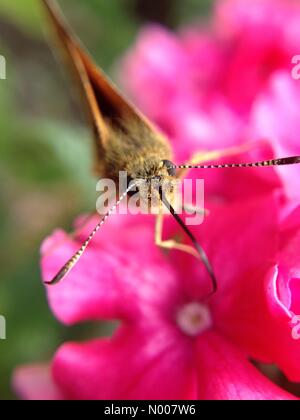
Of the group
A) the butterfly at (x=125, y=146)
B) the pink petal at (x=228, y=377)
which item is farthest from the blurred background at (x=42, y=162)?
the pink petal at (x=228, y=377)

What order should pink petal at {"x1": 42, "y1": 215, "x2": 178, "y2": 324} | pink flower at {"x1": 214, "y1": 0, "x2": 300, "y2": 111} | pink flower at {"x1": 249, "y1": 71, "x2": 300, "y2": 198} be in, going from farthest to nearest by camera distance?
pink flower at {"x1": 214, "y1": 0, "x2": 300, "y2": 111}
pink flower at {"x1": 249, "y1": 71, "x2": 300, "y2": 198}
pink petal at {"x1": 42, "y1": 215, "x2": 178, "y2": 324}

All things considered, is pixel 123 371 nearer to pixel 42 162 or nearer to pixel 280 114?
A: pixel 280 114

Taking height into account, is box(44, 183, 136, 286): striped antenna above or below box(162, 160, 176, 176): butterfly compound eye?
below

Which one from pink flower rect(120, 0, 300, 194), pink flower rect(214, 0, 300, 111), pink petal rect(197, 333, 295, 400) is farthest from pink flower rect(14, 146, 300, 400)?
pink flower rect(214, 0, 300, 111)

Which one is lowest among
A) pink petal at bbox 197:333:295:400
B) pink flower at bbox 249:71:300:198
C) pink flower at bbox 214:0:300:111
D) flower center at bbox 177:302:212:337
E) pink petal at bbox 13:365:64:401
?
pink petal at bbox 13:365:64:401

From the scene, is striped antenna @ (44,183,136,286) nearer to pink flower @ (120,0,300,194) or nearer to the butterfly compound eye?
the butterfly compound eye

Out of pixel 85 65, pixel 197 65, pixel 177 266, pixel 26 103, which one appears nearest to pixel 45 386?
pixel 177 266

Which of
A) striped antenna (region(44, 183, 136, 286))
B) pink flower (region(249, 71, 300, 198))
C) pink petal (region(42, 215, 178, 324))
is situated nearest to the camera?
striped antenna (region(44, 183, 136, 286))
